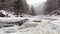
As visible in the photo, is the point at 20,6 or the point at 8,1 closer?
the point at 8,1

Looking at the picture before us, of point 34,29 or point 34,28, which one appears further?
point 34,28

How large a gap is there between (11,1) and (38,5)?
2014 cm

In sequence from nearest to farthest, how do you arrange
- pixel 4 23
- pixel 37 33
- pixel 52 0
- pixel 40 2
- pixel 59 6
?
1. pixel 37 33
2. pixel 4 23
3. pixel 59 6
4. pixel 52 0
5. pixel 40 2

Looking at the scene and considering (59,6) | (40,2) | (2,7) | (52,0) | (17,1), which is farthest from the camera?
(40,2)

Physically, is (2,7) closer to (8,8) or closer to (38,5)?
(8,8)

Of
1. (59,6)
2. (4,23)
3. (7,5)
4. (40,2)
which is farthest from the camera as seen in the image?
(40,2)

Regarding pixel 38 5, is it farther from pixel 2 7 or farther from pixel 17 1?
pixel 2 7

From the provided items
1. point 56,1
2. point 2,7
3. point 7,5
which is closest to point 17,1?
point 7,5

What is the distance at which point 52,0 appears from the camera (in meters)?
29.8

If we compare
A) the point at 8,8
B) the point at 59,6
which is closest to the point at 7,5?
the point at 8,8

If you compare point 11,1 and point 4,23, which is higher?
point 11,1

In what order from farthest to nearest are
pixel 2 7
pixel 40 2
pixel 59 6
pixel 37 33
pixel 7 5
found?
→ 1. pixel 40 2
2. pixel 59 6
3. pixel 7 5
4. pixel 2 7
5. pixel 37 33

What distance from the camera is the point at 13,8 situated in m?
22.5

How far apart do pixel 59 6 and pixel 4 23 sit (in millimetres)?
21886
